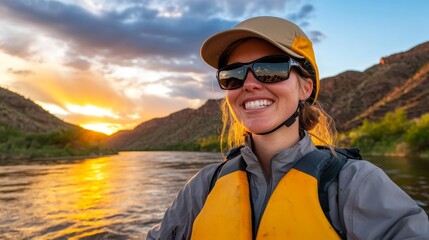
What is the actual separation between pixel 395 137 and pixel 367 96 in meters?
45.5

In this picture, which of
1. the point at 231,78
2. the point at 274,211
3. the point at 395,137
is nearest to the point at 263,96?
the point at 231,78

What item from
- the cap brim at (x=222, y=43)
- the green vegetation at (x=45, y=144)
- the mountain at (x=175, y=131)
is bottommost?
the cap brim at (x=222, y=43)

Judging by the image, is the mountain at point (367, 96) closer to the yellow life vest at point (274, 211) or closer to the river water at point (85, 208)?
the river water at point (85, 208)

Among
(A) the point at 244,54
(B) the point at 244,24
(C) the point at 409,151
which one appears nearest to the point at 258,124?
(A) the point at 244,54

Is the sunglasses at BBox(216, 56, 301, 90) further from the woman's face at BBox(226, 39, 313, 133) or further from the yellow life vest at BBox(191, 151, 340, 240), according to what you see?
the yellow life vest at BBox(191, 151, 340, 240)

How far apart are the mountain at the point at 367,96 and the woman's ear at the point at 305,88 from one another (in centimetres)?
4122

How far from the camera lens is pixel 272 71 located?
1.96 m

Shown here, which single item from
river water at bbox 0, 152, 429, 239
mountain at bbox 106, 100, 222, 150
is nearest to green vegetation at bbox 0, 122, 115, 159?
river water at bbox 0, 152, 429, 239

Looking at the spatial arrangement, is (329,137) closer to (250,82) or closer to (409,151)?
(250,82)

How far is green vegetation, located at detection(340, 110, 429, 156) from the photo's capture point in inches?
1379

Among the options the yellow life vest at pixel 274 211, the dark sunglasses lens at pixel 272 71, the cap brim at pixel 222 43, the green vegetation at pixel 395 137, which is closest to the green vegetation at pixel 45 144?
the green vegetation at pixel 395 137

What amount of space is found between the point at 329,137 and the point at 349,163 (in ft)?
2.55

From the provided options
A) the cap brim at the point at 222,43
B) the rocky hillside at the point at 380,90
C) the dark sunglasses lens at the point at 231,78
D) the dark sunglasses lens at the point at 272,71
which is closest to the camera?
the cap brim at the point at 222,43

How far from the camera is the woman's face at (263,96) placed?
202 centimetres
